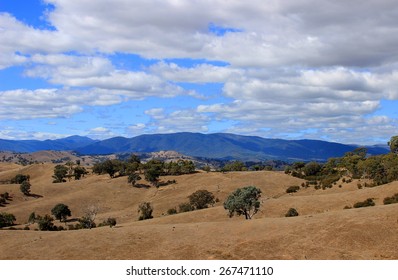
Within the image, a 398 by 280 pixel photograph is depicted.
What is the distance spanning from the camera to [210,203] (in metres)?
92.2

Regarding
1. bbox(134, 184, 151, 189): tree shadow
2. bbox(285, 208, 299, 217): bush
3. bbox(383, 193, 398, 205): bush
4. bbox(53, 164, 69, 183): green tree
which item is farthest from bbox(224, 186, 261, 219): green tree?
bbox(53, 164, 69, 183): green tree

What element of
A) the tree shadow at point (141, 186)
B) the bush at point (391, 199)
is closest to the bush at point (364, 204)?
the bush at point (391, 199)

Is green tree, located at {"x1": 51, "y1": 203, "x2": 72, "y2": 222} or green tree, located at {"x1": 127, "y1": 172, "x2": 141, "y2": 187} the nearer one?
green tree, located at {"x1": 51, "y1": 203, "x2": 72, "y2": 222}

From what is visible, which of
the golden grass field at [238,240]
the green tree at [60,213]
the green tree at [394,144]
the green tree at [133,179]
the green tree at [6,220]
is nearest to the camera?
the golden grass field at [238,240]

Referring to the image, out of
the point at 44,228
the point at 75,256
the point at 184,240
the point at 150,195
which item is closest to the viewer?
the point at 75,256

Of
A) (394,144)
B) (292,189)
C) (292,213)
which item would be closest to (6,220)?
(292,213)

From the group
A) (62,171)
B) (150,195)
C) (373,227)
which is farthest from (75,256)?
(62,171)

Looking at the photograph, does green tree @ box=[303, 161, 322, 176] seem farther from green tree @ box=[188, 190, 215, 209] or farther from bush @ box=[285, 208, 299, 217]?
bush @ box=[285, 208, 299, 217]

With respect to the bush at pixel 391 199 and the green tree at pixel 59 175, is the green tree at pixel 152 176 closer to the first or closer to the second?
the green tree at pixel 59 175

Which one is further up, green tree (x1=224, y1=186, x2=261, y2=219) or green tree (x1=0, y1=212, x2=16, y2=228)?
green tree (x1=224, y1=186, x2=261, y2=219)

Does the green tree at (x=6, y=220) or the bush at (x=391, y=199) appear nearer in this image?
the bush at (x=391, y=199)

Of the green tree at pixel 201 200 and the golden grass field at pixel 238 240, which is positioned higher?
the golden grass field at pixel 238 240

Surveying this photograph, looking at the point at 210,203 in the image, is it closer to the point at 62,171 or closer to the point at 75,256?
the point at 75,256

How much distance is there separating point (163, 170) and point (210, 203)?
55.1 meters
